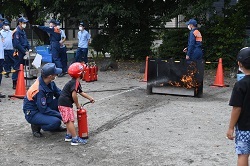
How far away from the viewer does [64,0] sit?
16.0 m

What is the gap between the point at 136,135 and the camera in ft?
22.8

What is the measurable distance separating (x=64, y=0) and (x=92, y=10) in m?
1.18

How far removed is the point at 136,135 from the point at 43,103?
1603 mm

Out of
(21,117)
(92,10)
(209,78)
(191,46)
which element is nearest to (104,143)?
(21,117)

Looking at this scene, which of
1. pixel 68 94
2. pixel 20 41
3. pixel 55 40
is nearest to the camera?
pixel 68 94

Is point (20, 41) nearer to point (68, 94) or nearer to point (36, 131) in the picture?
point (36, 131)

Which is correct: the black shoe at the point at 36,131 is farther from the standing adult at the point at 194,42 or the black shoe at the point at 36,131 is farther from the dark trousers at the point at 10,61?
the standing adult at the point at 194,42

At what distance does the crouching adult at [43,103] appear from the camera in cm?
658

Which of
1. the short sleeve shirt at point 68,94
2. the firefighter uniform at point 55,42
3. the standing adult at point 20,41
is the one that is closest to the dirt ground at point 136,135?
the short sleeve shirt at point 68,94

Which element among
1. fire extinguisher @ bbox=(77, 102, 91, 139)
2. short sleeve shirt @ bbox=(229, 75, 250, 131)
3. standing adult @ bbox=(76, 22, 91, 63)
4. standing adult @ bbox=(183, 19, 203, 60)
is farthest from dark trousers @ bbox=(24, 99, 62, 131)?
standing adult @ bbox=(76, 22, 91, 63)

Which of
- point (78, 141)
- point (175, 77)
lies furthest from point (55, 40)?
point (78, 141)

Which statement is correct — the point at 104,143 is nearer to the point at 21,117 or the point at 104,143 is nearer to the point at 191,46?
the point at 21,117

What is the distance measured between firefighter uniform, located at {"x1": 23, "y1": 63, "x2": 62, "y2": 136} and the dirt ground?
0.98 feet

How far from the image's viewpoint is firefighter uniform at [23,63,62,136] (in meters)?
6.59
